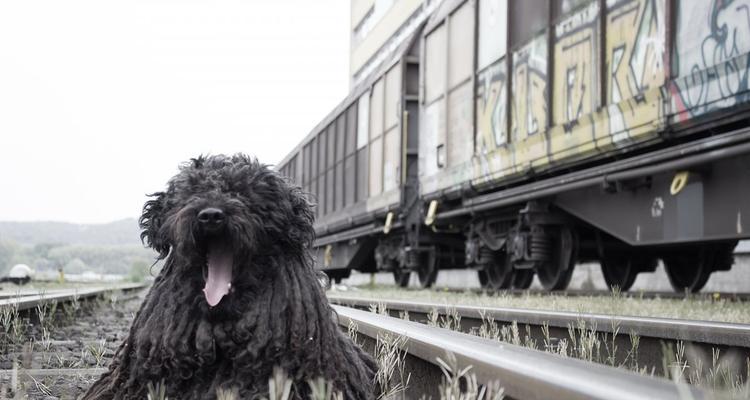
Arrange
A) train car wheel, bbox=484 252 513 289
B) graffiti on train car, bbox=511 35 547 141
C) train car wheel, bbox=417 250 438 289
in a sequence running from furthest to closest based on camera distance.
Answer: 1. train car wheel, bbox=417 250 438 289
2. train car wheel, bbox=484 252 513 289
3. graffiti on train car, bbox=511 35 547 141

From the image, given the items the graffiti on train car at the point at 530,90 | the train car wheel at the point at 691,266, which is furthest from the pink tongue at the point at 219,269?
the train car wheel at the point at 691,266

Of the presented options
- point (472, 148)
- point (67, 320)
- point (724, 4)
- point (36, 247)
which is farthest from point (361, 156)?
point (36, 247)

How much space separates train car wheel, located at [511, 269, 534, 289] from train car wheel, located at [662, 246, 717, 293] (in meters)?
1.85

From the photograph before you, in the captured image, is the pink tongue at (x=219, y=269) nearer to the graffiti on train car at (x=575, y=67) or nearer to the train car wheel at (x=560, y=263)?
the graffiti on train car at (x=575, y=67)

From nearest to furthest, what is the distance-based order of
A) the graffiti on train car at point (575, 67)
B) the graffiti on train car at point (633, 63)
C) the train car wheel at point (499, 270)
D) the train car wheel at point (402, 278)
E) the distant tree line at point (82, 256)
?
the graffiti on train car at point (633, 63), the graffiti on train car at point (575, 67), the train car wheel at point (499, 270), the train car wheel at point (402, 278), the distant tree line at point (82, 256)

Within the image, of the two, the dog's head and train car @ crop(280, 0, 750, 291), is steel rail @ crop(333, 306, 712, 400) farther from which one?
train car @ crop(280, 0, 750, 291)

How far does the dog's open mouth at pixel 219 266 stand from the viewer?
230 centimetres

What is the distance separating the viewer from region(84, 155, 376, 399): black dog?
2262 mm

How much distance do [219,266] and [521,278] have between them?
32.2 ft

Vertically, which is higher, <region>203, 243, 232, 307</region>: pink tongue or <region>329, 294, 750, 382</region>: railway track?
<region>203, 243, 232, 307</region>: pink tongue

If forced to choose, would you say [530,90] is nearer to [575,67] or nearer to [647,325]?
[575,67]

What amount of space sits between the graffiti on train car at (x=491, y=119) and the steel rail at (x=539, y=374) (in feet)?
23.7

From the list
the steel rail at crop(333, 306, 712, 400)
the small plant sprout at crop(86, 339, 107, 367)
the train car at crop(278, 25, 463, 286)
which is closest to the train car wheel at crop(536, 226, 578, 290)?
the train car at crop(278, 25, 463, 286)

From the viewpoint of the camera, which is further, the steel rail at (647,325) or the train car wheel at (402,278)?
the train car wheel at (402,278)
